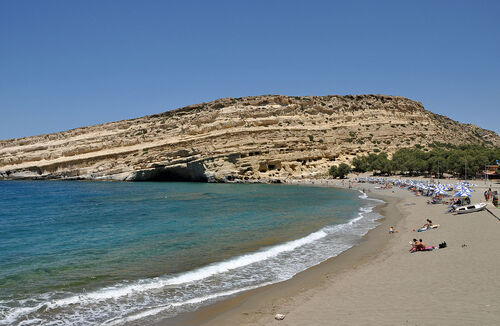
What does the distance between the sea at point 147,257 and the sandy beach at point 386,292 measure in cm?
78

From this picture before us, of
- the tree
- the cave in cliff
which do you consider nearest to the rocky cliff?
the cave in cliff

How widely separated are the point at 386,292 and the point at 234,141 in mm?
52467

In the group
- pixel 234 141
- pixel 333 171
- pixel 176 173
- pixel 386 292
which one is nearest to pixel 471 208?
pixel 386 292

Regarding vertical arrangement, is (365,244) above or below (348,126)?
below

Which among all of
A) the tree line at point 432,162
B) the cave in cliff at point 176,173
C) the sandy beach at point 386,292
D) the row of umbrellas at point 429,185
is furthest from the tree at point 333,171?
the sandy beach at point 386,292

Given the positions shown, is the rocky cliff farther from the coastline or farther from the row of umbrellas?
the coastline

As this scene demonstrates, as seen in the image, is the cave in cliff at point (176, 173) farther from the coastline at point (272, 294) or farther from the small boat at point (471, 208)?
the coastline at point (272, 294)

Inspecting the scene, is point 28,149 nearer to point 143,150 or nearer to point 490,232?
point 143,150

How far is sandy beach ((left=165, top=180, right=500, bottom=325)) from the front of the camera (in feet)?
21.0

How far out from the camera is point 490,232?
13281 mm

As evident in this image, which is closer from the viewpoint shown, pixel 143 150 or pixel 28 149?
pixel 143 150

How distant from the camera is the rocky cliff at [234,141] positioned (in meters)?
58.4

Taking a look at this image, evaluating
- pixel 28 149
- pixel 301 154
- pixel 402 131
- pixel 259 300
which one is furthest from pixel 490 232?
pixel 28 149

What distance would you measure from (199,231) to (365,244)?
799cm
